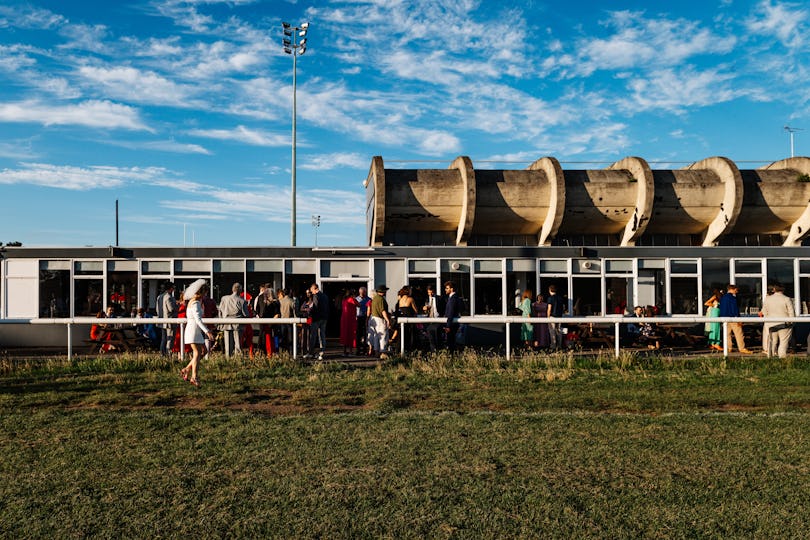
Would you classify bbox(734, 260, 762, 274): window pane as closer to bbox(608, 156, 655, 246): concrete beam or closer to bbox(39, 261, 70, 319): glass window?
bbox(608, 156, 655, 246): concrete beam

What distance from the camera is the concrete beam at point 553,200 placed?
22047 mm

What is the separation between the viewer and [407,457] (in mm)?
6512

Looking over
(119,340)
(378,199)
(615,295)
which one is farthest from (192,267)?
(615,295)

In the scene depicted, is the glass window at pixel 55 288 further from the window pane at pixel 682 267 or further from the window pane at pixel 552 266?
the window pane at pixel 682 267

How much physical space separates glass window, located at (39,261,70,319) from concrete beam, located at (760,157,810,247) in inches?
855

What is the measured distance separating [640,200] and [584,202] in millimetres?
1684

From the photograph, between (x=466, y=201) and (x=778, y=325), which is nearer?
(x=778, y=325)

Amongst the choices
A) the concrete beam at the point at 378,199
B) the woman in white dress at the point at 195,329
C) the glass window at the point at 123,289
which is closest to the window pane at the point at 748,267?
the concrete beam at the point at 378,199

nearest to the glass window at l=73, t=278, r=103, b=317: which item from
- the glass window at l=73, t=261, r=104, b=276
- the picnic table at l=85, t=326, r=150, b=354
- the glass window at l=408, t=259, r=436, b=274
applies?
the glass window at l=73, t=261, r=104, b=276

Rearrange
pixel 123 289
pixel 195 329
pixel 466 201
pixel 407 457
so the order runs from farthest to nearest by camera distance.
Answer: pixel 466 201
pixel 123 289
pixel 195 329
pixel 407 457

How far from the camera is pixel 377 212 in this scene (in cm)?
2223

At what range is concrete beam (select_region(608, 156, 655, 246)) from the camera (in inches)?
878

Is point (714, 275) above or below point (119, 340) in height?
above

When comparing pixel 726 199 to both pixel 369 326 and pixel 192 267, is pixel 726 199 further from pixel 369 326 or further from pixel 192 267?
pixel 192 267
